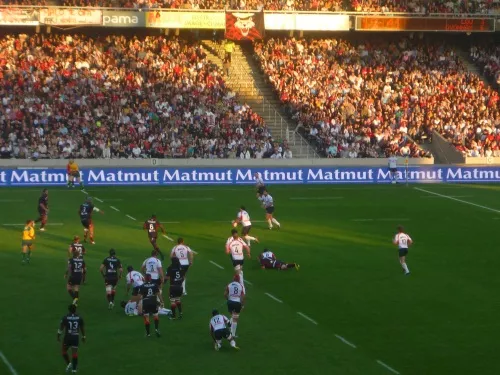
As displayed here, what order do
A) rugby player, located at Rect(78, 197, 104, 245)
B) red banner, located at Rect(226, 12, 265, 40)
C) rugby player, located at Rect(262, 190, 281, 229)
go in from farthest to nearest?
1. red banner, located at Rect(226, 12, 265, 40)
2. rugby player, located at Rect(262, 190, 281, 229)
3. rugby player, located at Rect(78, 197, 104, 245)

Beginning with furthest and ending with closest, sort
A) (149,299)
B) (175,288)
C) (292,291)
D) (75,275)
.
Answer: (292,291)
(75,275)
(175,288)
(149,299)

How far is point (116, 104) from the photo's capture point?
6656 cm

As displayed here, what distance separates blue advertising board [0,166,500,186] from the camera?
58.8 meters

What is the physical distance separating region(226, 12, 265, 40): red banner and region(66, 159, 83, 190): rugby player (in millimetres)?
17455

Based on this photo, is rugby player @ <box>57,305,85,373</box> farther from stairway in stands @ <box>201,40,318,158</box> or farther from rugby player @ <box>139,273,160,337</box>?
stairway in stands @ <box>201,40,318,158</box>

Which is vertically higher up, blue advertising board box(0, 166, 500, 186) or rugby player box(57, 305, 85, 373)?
rugby player box(57, 305, 85, 373)

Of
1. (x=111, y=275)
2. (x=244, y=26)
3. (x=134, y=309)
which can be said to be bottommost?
(x=134, y=309)

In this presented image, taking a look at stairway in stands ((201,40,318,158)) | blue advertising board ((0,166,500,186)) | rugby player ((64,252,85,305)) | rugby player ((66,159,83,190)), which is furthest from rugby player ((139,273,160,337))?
stairway in stands ((201,40,318,158))

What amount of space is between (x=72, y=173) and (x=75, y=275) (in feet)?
88.9

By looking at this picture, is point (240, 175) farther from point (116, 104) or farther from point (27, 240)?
point (27, 240)

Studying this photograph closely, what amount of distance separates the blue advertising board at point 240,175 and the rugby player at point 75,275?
28.0 metres

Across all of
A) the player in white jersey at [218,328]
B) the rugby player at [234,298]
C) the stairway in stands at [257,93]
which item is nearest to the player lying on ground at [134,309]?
the rugby player at [234,298]

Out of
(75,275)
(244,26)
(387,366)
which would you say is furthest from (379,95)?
(387,366)

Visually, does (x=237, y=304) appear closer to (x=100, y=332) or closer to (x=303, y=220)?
(x=100, y=332)
